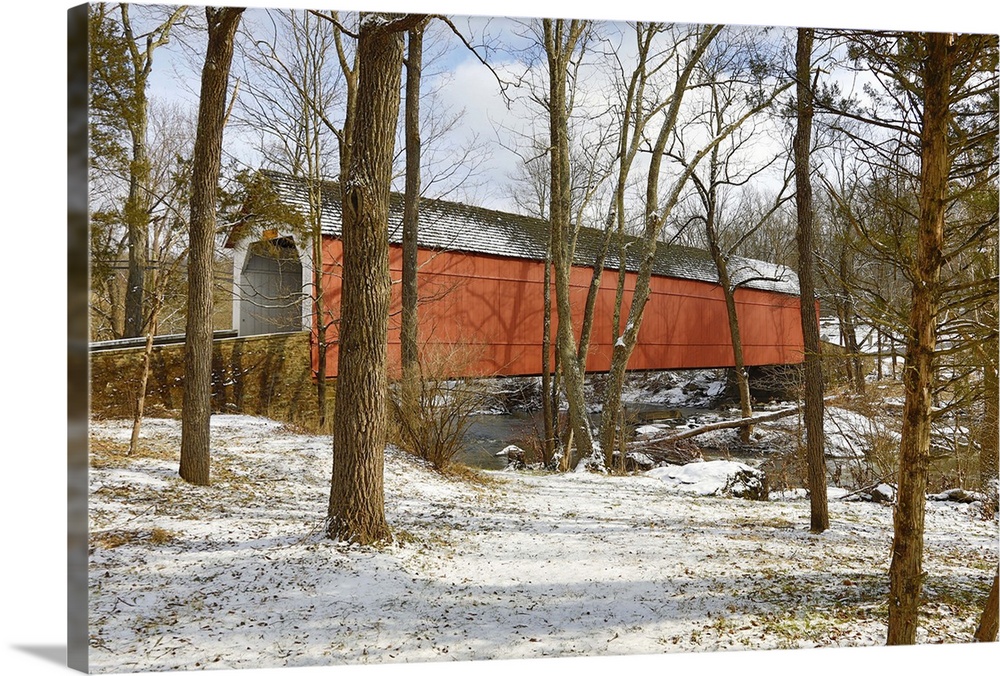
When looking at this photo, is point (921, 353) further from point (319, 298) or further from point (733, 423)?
point (319, 298)

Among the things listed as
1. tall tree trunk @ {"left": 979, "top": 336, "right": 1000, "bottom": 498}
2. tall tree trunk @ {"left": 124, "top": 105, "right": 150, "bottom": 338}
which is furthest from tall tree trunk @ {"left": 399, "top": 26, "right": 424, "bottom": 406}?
tall tree trunk @ {"left": 979, "top": 336, "right": 1000, "bottom": 498}

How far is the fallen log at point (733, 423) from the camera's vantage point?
13.0 feet

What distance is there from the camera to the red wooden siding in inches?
150

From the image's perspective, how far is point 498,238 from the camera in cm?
404

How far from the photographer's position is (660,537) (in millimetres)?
3248

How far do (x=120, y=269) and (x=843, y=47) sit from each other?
348 cm

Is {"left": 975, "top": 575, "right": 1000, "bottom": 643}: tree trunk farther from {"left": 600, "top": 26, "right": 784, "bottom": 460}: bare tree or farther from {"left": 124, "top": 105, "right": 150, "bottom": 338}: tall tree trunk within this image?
{"left": 124, "top": 105, "right": 150, "bottom": 338}: tall tree trunk

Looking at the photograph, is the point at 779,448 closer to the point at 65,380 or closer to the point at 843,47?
the point at 843,47

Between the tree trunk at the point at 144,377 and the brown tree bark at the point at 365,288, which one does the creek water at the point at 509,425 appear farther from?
the tree trunk at the point at 144,377

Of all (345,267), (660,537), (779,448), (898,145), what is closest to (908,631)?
(660,537)

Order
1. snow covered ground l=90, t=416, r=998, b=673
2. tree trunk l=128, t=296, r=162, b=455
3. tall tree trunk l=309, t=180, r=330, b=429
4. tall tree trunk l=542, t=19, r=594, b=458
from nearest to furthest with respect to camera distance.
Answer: snow covered ground l=90, t=416, r=998, b=673, tree trunk l=128, t=296, r=162, b=455, tall tree trunk l=542, t=19, r=594, b=458, tall tree trunk l=309, t=180, r=330, b=429

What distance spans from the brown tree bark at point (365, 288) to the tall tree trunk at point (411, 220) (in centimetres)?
35

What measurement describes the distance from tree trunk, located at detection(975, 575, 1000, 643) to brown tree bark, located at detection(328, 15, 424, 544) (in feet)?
7.94

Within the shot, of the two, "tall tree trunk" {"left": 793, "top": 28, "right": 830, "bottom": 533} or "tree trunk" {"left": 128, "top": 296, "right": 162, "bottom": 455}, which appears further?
"tall tree trunk" {"left": 793, "top": 28, "right": 830, "bottom": 533}
